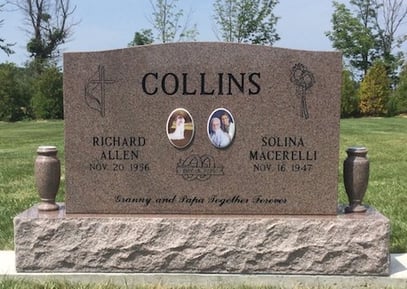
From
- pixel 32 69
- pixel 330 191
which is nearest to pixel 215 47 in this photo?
pixel 330 191

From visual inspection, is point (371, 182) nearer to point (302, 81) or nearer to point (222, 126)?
point (302, 81)

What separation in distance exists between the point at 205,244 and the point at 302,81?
1510 millimetres

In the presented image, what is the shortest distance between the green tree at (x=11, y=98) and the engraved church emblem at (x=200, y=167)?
30320 millimetres

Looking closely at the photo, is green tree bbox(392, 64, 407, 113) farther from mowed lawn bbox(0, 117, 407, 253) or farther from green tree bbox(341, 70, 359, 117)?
mowed lawn bbox(0, 117, 407, 253)

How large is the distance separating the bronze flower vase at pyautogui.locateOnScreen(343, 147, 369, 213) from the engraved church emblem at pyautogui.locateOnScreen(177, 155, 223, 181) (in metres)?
1.07

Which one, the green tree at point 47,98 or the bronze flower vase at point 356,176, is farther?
the green tree at point 47,98

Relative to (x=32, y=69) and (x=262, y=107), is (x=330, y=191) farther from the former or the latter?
(x=32, y=69)

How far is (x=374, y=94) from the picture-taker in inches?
1374

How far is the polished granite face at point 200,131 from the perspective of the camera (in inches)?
186

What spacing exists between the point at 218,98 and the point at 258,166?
25.3 inches

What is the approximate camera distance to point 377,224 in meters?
4.51

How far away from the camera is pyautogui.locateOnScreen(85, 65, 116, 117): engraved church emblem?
4.76m

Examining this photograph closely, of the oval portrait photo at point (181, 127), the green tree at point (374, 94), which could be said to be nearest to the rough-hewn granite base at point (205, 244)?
the oval portrait photo at point (181, 127)

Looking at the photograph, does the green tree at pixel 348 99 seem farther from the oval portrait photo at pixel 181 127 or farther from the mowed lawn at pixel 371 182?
the oval portrait photo at pixel 181 127
